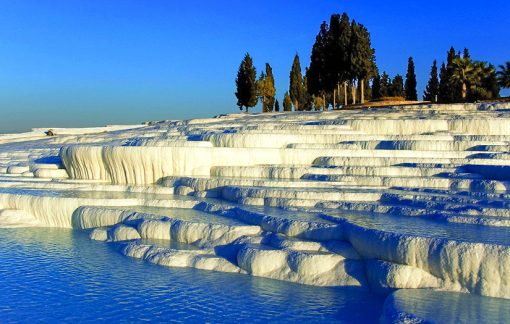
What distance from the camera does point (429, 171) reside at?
1023 centimetres

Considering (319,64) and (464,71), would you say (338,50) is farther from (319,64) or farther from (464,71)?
(464,71)

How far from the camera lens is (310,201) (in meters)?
8.30

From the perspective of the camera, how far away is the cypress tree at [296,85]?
43.0m

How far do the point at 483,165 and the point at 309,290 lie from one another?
6.04 metres

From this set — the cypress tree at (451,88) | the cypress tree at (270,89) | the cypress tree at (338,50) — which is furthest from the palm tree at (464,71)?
the cypress tree at (270,89)

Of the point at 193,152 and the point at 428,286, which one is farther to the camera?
the point at 193,152

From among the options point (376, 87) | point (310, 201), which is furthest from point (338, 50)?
point (310, 201)

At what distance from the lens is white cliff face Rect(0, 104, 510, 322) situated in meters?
5.50

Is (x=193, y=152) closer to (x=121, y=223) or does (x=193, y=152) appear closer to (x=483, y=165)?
(x=121, y=223)

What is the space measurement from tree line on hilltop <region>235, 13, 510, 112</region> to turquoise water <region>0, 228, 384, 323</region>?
25752 mm

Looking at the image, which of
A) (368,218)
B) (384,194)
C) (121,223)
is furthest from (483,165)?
(121,223)

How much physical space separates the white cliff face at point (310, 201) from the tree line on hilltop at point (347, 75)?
57.1ft

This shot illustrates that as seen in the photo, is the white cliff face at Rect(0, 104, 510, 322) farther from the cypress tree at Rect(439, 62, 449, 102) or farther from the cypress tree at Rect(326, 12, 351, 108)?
the cypress tree at Rect(439, 62, 449, 102)

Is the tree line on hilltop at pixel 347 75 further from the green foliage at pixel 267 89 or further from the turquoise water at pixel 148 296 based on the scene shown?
the turquoise water at pixel 148 296
